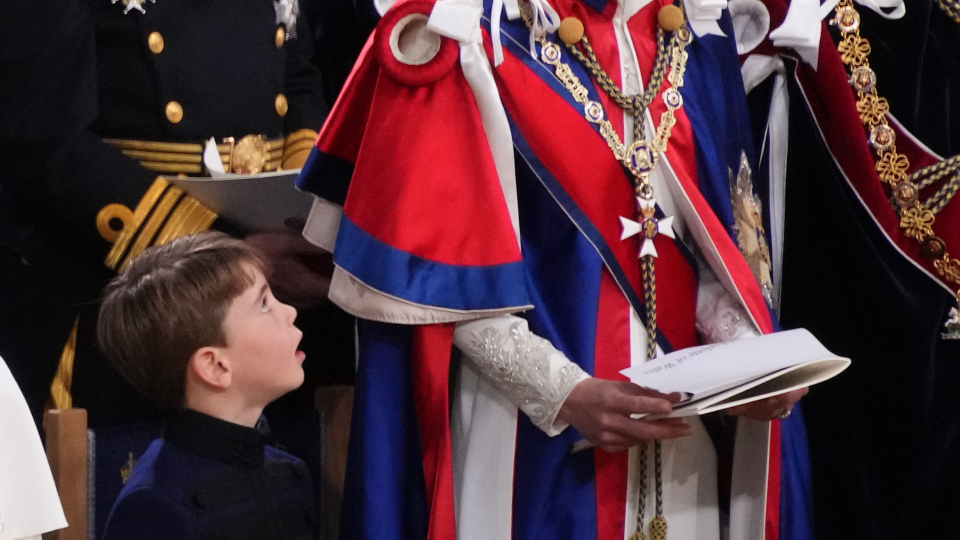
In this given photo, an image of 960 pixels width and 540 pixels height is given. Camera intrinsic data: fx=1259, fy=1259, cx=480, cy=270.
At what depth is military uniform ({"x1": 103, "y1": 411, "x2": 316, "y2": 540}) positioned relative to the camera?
1.72 meters

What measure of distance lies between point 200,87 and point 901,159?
1.18 m

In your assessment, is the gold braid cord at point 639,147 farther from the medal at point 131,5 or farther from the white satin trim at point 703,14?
the medal at point 131,5

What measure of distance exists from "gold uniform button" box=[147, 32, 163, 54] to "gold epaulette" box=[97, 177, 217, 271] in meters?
0.24

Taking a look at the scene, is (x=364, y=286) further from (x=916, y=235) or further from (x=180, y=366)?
(x=916, y=235)

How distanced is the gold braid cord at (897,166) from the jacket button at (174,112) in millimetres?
1105

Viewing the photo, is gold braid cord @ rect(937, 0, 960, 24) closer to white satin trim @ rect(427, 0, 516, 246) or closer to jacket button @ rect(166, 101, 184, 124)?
white satin trim @ rect(427, 0, 516, 246)

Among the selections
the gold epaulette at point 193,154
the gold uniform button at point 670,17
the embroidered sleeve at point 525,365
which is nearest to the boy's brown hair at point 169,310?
the gold epaulette at point 193,154

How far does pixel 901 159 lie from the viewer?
2.09 m

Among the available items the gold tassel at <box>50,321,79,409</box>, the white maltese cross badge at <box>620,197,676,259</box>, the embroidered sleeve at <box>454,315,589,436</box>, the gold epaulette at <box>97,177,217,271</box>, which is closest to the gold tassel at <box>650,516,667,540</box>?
the embroidered sleeve at <box>454,315,589,436</box>

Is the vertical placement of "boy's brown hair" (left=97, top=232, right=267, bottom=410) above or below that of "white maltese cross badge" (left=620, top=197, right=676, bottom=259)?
below

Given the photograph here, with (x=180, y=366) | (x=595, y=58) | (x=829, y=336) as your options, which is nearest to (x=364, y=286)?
(x=180, y=366)

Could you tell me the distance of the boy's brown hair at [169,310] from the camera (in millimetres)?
1822

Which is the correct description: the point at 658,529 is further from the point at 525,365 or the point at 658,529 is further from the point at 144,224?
the point at 144,224

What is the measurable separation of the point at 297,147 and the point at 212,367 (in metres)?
0.62
